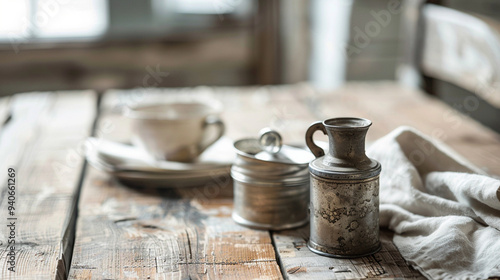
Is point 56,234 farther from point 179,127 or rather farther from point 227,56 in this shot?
point 227,56

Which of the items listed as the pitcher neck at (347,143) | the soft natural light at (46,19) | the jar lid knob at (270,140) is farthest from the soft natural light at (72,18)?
Answer: the pitcher neck at (347,143)

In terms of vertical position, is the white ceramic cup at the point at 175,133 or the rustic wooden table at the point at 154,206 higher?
the white ceramic cup at the point at 175,133

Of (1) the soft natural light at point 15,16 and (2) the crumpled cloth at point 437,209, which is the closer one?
(2) the crumpled cloth at point 437,209

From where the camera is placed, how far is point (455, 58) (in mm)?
1455

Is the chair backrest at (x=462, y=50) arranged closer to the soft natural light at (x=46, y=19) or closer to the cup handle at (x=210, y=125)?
the cup handle at (x=210, y=125)

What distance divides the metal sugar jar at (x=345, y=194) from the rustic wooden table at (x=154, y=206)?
0.02m

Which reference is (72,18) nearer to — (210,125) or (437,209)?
(210,125)

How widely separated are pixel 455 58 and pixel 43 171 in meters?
1.04

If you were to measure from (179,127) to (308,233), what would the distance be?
333 millimetres

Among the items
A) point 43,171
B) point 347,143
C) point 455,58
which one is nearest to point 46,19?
point 43,171

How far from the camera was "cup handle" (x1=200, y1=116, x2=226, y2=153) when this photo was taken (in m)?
1.02

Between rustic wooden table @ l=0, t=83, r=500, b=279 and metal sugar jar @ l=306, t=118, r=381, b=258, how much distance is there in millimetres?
23

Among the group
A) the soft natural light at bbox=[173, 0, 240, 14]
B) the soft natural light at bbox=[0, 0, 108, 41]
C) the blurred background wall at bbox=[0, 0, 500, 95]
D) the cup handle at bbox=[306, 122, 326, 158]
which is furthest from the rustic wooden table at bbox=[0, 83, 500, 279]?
the soft natural light at bbox=[173, 0, 240, 14]

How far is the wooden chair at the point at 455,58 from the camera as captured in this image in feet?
4.11
